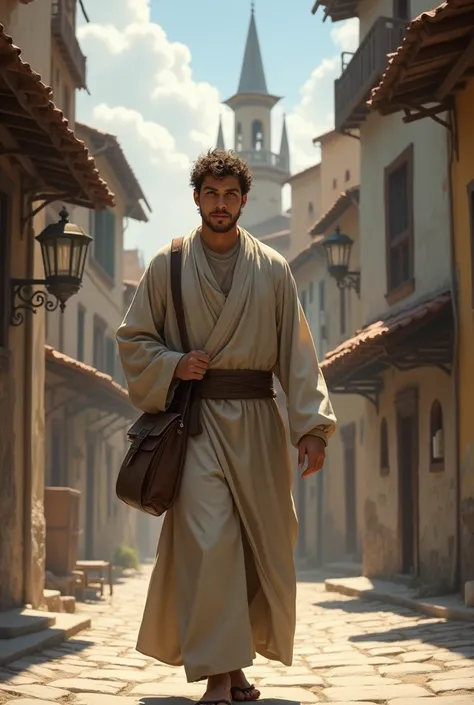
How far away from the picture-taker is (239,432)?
5.75 metres

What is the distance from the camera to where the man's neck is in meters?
5.88

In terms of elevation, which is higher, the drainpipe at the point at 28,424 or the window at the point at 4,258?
the window at the point at 4,258

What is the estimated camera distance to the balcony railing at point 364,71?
16.6 m

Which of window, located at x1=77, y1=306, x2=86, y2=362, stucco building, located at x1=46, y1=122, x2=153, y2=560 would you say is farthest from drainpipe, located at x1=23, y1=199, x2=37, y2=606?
window, located at x1=77, y1=306, x2=86, y2=362

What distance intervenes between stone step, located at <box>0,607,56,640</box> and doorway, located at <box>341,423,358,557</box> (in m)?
15.1

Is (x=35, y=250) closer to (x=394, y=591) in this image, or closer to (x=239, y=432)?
(x=394, y=591)

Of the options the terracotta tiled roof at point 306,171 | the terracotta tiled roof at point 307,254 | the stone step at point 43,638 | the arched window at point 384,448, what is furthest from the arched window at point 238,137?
the stone step at point 43,638

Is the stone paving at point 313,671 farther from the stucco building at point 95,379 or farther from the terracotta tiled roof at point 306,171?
the terracotta tiled roof at point 306,171

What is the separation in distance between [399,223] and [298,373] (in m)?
11.0

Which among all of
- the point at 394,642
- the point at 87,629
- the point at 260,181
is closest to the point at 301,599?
the point at 87,629

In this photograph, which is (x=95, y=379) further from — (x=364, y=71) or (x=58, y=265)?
(x=58, y=265)

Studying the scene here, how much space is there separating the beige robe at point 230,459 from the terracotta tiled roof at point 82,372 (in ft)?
32.3

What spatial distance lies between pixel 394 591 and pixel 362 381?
423 centimetres

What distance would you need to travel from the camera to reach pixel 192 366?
5660 millimetres
